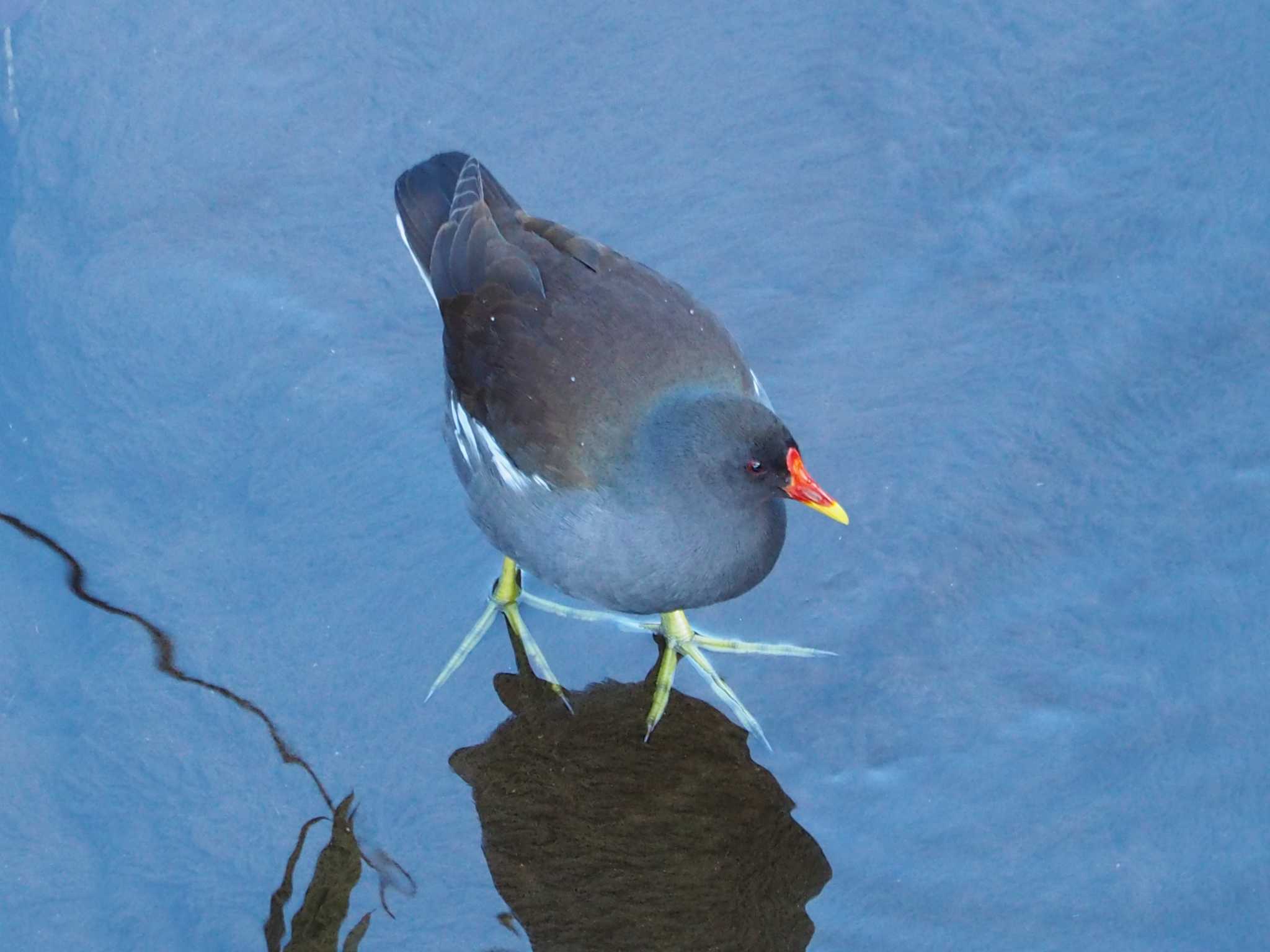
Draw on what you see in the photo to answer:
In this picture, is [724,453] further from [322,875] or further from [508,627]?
[322,875]

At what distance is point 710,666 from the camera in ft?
9.87

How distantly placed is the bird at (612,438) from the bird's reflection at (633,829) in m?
0.08

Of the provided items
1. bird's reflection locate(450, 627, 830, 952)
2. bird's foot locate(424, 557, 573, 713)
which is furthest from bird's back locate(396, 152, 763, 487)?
bird's reflection locate(450, 627, 830, 952)

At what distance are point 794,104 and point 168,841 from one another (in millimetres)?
2227

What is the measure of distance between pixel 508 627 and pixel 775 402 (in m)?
0.77

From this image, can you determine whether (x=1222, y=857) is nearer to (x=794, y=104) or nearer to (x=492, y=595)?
(x=492, y=595)

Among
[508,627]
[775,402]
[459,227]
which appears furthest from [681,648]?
[459,227]

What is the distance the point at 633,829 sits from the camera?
2.79 meters

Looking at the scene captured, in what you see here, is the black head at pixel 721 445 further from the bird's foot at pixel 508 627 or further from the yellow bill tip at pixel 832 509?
the bird's foot at pixel 508 627

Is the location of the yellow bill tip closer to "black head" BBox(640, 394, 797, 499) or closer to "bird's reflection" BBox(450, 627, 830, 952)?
"black head" BBox(640, 394, 797, 499)

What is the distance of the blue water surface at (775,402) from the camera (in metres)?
2.75

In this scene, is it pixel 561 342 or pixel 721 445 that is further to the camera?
pixel 561 342

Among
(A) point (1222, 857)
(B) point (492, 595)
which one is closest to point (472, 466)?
(B) point (492, 595)

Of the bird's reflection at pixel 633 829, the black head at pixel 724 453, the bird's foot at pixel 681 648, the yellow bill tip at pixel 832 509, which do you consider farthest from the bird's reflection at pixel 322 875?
the yellow bill tip at pixel 832 509
